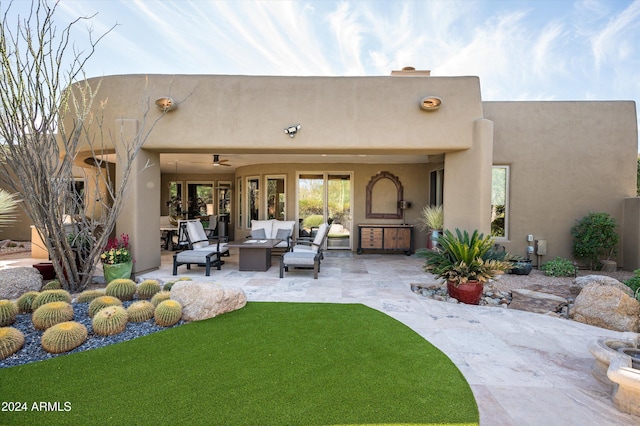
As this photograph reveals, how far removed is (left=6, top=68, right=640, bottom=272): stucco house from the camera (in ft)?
21.7

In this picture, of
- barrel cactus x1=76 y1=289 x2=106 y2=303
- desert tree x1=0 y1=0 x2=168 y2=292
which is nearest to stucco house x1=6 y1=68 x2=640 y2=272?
desert tree x1=0 y1=0 x2=168 y2=292

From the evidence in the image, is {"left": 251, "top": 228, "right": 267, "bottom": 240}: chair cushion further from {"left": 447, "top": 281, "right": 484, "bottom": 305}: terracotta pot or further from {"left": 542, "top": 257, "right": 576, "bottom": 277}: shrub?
{"left": 542, "top": 257, "right": 576, "bottom": 277}: shrub

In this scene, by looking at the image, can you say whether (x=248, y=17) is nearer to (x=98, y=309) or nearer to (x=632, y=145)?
(x=98, y=309)

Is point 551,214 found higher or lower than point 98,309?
higher

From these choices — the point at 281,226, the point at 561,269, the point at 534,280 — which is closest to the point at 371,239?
the point at 281,226

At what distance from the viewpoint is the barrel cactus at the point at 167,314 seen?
386 centimetres

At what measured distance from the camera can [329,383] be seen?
2.69 meters

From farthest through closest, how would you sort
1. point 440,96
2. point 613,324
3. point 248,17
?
point 248,17 < point 440,96 < point 613,324

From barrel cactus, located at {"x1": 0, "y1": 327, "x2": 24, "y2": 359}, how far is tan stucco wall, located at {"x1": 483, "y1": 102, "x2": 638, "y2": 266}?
8884mm

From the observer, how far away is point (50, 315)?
3.57m

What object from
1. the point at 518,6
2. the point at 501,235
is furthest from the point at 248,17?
the point at 501,235

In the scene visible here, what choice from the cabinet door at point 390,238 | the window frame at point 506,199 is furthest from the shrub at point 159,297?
the window frame at point 506,199

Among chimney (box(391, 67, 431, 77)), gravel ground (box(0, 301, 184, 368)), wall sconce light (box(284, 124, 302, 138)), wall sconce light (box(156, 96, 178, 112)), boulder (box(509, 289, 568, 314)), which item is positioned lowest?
boulder (box(509, 289, 568, 314))

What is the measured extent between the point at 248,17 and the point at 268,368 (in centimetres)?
845
